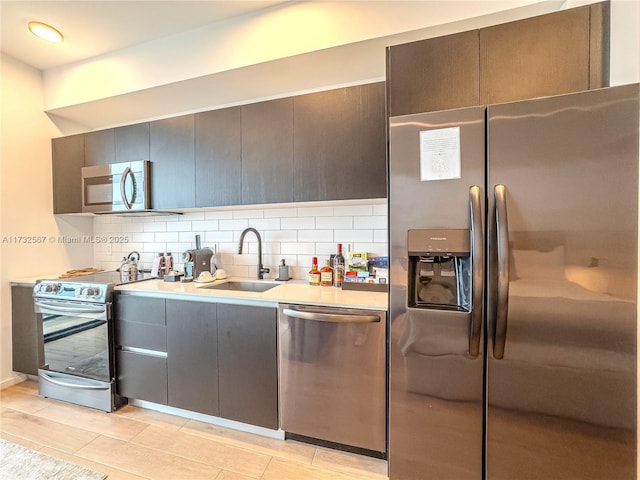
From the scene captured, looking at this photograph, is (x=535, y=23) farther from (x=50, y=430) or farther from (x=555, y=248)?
(x=50, y=430)

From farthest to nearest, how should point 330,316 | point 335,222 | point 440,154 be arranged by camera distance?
point 335,222, point 330,316, point 440,154

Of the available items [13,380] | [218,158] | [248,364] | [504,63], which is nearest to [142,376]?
[248,364]

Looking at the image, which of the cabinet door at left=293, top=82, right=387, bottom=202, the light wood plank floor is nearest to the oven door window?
the light wood plank floor

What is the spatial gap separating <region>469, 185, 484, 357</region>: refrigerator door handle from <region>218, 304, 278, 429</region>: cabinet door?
1.03 meters

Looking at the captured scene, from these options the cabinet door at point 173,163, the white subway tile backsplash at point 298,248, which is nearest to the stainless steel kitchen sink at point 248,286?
the white subway tile backsplash at point 298,248

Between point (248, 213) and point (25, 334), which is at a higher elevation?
point (248, 213)

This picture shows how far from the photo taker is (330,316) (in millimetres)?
1516

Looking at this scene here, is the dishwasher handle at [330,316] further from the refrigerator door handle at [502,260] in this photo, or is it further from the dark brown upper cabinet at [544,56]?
the dark brown upper cabinet at [544,56]

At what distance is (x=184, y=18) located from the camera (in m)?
1.95

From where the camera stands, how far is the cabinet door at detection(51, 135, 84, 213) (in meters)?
2.57

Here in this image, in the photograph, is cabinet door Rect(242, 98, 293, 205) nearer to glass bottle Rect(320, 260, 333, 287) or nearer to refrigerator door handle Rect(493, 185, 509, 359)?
glass bottle Rect(320, 260, 333, 287)

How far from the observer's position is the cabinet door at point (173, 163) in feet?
7.13

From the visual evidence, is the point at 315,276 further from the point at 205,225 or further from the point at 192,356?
the point at 205,225

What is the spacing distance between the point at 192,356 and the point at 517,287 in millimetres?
1838
